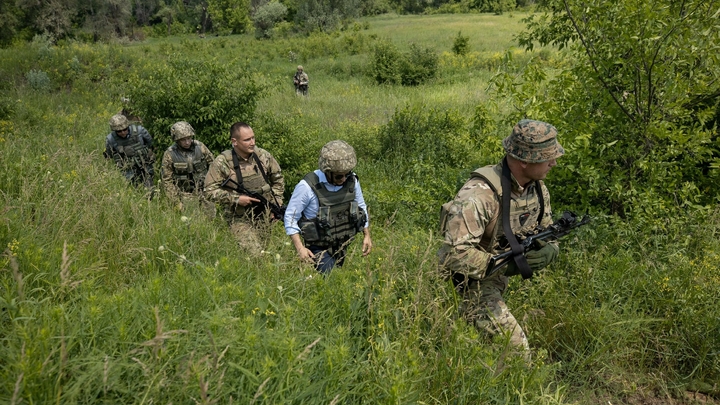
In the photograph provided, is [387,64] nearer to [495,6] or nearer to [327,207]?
[327,207]

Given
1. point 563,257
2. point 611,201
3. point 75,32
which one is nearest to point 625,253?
point 563,257

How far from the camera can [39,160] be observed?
5.30m

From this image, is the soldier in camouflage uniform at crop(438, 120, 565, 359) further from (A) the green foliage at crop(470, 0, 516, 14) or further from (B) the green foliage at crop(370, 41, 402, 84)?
(A) the green foliage at crop(470, 0, 516, 14)

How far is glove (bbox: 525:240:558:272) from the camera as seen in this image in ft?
9.59

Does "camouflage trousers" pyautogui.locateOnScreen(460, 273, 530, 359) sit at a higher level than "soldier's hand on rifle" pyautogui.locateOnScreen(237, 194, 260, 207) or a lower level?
lower

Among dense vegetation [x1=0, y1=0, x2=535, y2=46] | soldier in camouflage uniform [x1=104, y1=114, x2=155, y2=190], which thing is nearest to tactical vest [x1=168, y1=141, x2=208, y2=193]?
soldier in camouflage uniform [x1=104, y1=114, x2=155, y2=190]

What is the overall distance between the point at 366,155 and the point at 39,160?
4.84 metres

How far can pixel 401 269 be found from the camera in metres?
3.38

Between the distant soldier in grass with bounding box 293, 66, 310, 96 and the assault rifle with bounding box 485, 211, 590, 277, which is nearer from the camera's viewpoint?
the assault rifle with bounding box 485, 211, 590, 277

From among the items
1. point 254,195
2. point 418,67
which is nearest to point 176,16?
point 418,67

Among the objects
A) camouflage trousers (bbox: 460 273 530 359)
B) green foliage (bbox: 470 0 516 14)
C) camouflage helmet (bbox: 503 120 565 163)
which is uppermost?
camouflage helmet (bbox: 503 120 565 163)

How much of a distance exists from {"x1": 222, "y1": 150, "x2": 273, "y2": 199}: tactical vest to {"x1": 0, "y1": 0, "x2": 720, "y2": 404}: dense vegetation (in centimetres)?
52

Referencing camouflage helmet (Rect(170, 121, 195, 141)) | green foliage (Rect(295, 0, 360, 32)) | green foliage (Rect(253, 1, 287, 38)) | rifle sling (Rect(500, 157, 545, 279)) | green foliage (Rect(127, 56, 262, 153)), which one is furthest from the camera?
green foliage (Rect(253, 1, 287, 38))

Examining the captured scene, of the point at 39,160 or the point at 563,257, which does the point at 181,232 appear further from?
the point at 563,257
